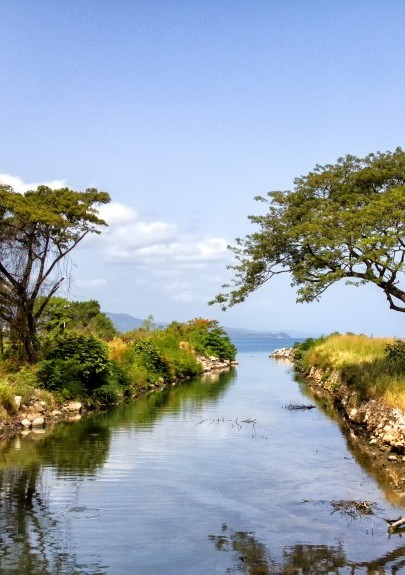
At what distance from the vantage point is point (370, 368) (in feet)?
81.4

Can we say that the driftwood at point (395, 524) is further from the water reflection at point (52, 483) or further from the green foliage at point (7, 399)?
the green foliage at point (7, 399)

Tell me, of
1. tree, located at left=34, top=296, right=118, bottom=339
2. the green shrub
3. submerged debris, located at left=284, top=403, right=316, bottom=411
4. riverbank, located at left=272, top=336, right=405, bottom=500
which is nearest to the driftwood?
riverbank, located at left=272, top=336, right=405, bottom=500

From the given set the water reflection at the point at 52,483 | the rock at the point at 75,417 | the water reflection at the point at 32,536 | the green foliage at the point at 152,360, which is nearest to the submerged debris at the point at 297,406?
the water reflection at the point at 52,483

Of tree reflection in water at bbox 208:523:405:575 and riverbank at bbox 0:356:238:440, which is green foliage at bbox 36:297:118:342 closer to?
riverbank at bbox 0:356:238:440

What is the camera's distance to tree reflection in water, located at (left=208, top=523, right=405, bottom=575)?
30.4 feet

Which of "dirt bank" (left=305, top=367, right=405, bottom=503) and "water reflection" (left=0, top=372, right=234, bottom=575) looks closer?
A: "water reflection" (left=0, top=372, right=234, bottom=575)

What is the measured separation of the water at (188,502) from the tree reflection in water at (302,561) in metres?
0.02

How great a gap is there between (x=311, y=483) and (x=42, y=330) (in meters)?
20.3

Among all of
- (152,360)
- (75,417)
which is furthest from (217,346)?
(75,417)

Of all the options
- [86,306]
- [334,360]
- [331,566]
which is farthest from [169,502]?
[86,306]

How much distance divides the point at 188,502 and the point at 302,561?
12.9 feet

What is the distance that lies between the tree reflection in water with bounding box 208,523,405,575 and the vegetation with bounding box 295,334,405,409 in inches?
334

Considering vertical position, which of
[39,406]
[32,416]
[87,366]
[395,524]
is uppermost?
[87,366]

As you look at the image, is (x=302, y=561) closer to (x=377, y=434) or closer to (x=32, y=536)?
(x=32, y=536)
